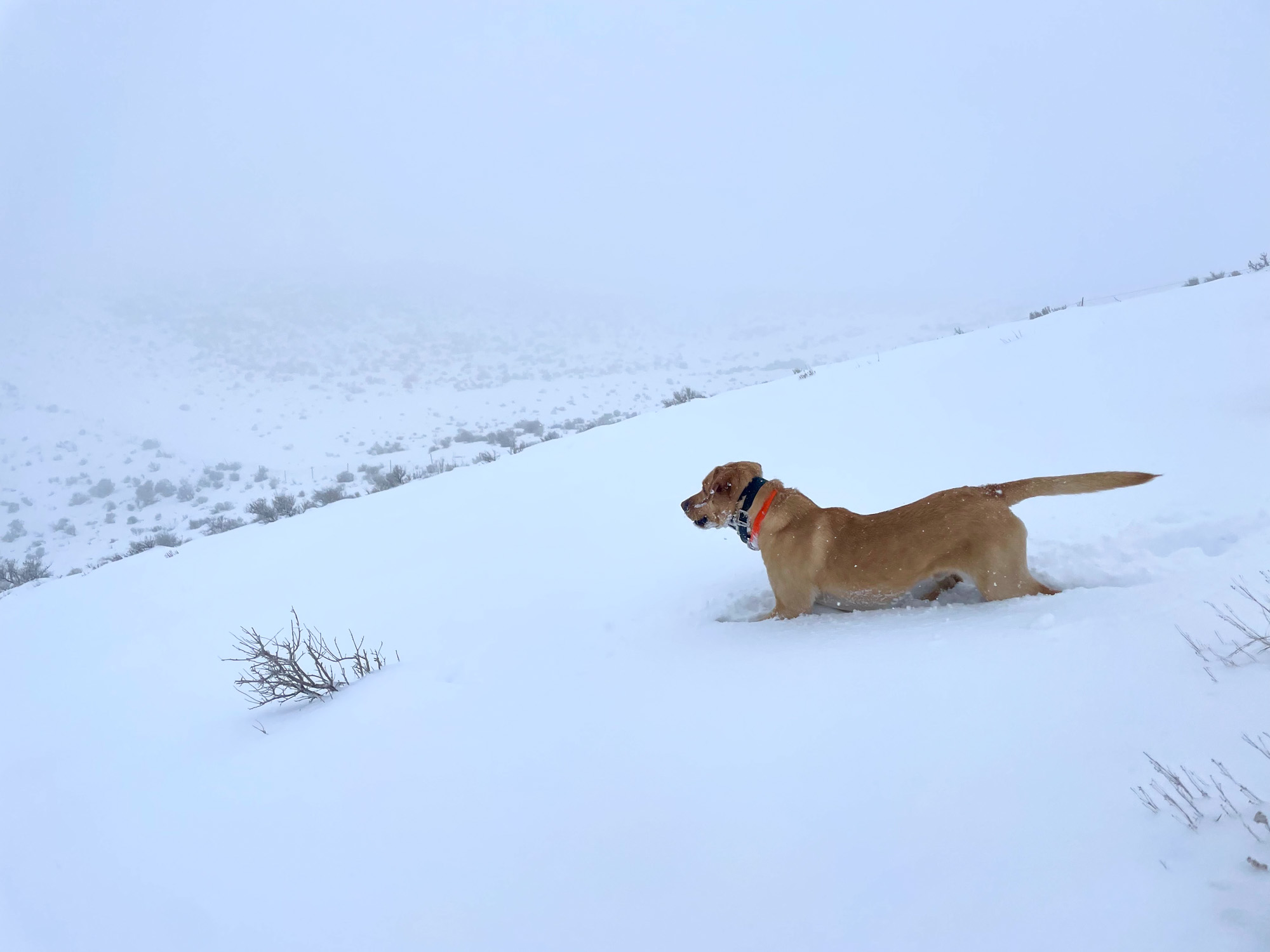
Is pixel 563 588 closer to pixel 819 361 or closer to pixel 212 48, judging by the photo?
pixel 819 361

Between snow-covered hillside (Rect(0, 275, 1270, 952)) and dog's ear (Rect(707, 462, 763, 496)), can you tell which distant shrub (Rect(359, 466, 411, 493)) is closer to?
snow-covered hillside (Rect(0, 275, 1270, 952))

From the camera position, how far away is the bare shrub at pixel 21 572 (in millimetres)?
10398

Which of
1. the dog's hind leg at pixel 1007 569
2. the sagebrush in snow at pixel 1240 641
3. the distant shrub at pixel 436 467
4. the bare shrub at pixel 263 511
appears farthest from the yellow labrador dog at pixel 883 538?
the distant shrub at pixel 436 467

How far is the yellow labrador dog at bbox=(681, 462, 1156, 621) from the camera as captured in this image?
2.98m

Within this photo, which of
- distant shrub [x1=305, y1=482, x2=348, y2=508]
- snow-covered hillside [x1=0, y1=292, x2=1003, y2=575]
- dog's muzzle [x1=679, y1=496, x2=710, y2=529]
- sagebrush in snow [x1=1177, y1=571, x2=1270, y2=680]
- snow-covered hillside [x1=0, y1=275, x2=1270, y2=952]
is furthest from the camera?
snow-covered hillside [x1=0, y1=292, x2=1003, y2=575]

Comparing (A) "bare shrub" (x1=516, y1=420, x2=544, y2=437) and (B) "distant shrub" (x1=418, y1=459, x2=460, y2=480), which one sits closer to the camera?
(B) "distant shrub" (x1=418, y1=459, x2=460, y2=480)

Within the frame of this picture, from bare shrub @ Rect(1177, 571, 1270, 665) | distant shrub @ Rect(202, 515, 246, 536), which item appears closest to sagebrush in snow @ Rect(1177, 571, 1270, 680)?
bare shrub @ Rect(1177, 571, 1270, 665)

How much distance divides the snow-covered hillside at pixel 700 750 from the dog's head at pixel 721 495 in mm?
544

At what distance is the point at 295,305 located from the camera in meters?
39.8

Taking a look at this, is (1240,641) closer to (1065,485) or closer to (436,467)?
(1065,485)

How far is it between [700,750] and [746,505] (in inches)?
72.2

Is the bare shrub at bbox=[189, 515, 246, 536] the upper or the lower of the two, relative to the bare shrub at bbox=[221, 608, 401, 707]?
upper

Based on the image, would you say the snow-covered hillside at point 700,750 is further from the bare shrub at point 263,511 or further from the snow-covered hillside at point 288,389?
the snow-covered hillside at point 288,389

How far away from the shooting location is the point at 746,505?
3709 mm
